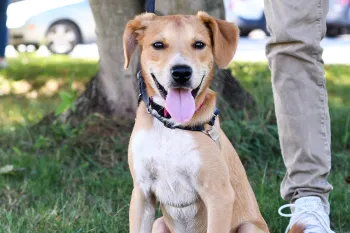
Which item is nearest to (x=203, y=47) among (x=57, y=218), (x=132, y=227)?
(x=132, y=227)

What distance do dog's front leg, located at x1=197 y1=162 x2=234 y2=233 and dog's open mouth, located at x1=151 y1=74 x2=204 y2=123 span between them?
0.85ft

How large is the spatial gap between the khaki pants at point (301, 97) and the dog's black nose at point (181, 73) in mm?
761

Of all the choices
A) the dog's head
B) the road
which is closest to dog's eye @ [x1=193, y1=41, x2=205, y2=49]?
the dog's head

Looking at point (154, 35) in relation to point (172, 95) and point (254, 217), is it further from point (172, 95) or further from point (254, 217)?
point (254, 217)

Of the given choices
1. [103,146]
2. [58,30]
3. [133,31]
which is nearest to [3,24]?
[103,146]

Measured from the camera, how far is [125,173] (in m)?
4.64

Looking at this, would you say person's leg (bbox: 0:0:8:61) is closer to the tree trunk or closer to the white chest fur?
the tree trunk

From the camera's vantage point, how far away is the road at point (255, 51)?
40.9 feet

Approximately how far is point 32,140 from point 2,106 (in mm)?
2047

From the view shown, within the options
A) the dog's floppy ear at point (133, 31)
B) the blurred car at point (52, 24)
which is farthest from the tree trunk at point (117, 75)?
the blurred car at point (52, 24)

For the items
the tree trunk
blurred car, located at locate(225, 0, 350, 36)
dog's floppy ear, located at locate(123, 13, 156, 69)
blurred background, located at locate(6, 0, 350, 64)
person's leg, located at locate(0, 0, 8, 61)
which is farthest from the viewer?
blurred car, located at locate(225, 0, 350, 36)

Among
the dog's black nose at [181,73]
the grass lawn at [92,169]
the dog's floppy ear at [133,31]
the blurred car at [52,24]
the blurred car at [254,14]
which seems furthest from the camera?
the blurred car at [254,14]

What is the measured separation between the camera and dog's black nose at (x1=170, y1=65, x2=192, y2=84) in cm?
293

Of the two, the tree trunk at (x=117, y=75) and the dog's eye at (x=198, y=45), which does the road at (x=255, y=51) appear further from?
the dog's eye at (x=198, y=45)
